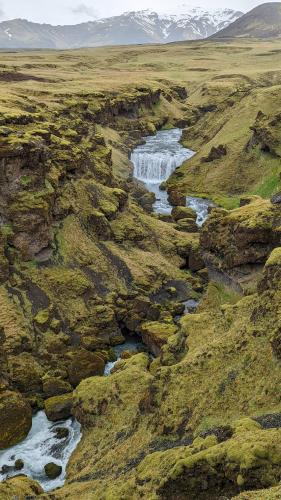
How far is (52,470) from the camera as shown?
30.9 meters

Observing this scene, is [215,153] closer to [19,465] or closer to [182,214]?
[182,214]

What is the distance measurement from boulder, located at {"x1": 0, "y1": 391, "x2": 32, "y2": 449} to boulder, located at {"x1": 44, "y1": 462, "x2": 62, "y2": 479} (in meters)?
4.42

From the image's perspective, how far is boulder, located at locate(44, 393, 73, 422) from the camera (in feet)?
120

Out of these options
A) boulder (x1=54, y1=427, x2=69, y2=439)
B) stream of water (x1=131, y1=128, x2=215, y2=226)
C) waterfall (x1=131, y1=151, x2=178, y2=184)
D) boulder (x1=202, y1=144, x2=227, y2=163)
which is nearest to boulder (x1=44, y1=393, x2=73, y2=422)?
boulder (x1=54, y1=427, x2=69, y2=439)

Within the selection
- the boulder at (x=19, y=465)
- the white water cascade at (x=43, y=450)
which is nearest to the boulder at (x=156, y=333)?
the white water cascade at (x=43, y=450)

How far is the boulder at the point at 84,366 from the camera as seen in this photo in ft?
131

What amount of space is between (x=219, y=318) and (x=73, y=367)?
12.7m

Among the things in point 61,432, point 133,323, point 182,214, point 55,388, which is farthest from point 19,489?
point 182,214

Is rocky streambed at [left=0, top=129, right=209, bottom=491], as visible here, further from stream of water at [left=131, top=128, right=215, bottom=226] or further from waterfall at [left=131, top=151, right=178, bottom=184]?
waterfall at [left=131, top=151, right=178, bottom=184]

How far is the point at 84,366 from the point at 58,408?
4487 millimetres

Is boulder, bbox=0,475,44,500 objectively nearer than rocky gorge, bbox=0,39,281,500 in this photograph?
No

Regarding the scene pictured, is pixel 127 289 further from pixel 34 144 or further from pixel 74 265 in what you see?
pixel 34 144

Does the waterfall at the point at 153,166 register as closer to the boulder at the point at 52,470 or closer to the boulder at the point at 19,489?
the boulder at the point at 52,470

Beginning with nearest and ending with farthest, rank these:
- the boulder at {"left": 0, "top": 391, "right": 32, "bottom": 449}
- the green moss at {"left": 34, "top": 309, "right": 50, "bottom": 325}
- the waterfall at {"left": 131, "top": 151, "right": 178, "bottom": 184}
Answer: the boulder at {"left": 0, "top": 391, "right": 32, "bottom": 449}
the green moss at {"left": 34, "top": 309, "right": 50, "bottom": 325}
the waterfall at {"left": 131, "top": 151, "right": 178, "bottom": 184}
